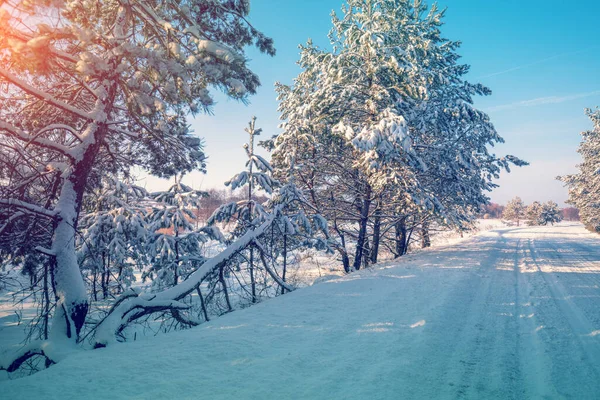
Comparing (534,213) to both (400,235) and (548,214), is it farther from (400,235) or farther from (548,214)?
(400,235)

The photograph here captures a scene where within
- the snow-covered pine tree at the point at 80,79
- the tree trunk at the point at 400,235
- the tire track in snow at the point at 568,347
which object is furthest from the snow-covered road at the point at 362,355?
the tree trunk at the point at 400,235

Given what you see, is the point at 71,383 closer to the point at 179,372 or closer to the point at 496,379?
the point at 179,372

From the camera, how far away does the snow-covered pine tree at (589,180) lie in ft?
85.4

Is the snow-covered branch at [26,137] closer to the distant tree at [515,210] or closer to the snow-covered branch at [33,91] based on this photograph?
the snow-covered branch at [33,91]

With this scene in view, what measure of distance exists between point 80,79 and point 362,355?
6059 millimetres

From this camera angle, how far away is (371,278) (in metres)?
7.15

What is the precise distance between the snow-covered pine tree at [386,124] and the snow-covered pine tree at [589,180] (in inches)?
923

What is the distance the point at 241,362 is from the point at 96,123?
4621 mm

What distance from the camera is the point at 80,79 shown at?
4.64 meters

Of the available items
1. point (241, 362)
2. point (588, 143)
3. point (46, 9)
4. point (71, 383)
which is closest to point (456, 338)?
point (241, 362)

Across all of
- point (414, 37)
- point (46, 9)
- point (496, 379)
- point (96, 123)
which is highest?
point (414, 37)

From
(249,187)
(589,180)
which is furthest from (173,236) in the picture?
(589,180)

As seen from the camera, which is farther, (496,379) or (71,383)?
(496,379)

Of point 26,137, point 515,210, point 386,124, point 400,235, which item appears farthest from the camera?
point 515,210
